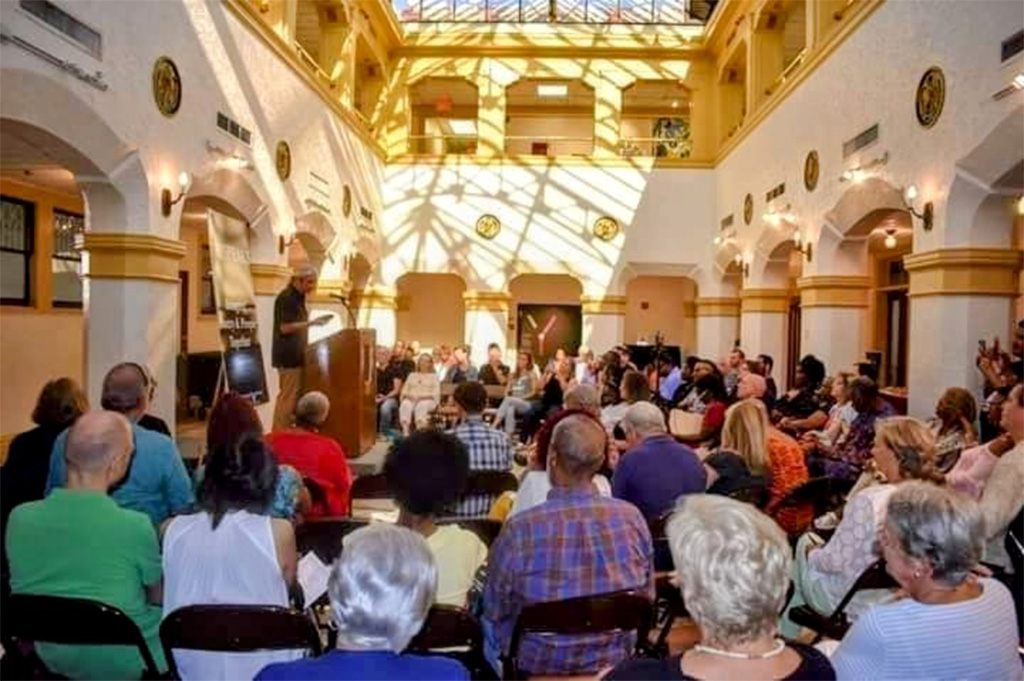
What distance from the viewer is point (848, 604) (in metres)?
3.04

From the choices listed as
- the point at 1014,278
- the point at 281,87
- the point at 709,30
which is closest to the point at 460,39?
the point at 709,30

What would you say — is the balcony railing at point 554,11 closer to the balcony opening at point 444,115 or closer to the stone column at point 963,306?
the balcony opening at point 444,115

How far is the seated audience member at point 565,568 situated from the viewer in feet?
8.58

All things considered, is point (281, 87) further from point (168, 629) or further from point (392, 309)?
point (168, 629)

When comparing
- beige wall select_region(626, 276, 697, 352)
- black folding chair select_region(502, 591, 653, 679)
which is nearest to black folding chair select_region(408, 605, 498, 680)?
black folding chair select_region(502, 591, 653, 679)

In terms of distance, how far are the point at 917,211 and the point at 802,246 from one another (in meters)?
2.99

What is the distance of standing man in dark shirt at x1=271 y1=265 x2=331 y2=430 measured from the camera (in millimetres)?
6117

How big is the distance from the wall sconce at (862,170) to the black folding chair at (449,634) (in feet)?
21.1

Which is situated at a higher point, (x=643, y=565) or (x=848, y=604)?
(x=643, y=565)

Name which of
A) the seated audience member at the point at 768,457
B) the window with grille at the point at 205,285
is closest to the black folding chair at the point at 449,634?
the seated audience member at the point at 768,457

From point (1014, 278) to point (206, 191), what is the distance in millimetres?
6649

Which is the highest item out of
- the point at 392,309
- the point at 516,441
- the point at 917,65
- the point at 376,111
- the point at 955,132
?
the point at 376,111

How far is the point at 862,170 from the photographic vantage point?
310 inches

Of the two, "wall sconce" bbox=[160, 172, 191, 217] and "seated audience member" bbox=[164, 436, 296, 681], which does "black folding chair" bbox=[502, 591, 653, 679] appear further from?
"wall sconce" bbox=[160, 172, 191, 217]
